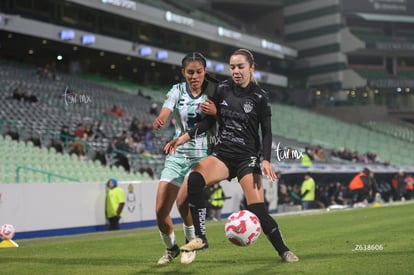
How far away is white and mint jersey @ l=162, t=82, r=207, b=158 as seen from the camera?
28.0 feet

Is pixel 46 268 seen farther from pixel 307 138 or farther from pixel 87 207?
pixel 307 138

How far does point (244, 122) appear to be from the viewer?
815 centimetres

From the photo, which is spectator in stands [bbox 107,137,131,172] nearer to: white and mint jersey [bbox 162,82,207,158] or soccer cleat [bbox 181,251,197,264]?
white and mint jersey [bbox 162,82,207,158]

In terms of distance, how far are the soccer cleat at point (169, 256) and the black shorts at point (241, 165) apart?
1.40m

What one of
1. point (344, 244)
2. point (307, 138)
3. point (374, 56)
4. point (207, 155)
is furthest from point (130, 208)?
point (374, 56)

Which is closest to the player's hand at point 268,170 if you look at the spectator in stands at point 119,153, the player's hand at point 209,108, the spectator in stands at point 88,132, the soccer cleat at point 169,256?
the player's hand at point 209,108

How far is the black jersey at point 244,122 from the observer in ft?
26.7

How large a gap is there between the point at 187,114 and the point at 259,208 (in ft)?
5.01

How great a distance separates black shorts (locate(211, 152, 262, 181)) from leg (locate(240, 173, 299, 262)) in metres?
0.06

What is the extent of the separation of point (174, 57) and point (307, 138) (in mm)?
12944

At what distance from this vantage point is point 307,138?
5128 cm

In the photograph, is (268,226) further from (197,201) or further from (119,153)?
(119,153)

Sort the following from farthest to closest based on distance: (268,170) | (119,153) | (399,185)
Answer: (399,185)
(119,153)
(268,170)

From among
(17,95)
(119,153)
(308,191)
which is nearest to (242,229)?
(17,95)
